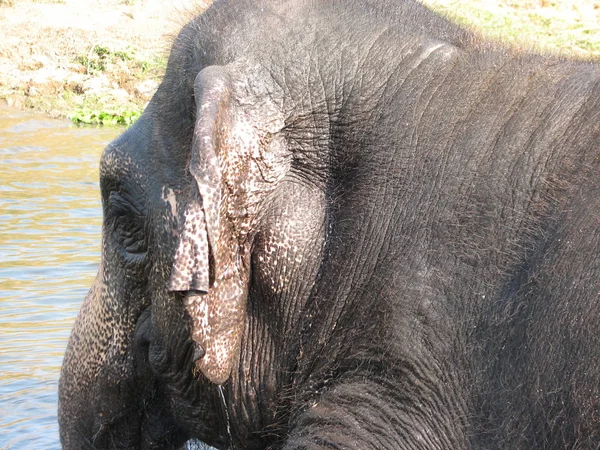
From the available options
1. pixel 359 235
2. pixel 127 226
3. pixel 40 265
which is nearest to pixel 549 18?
pixel 40 265

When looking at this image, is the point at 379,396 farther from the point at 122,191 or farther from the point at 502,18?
the point at 502,18

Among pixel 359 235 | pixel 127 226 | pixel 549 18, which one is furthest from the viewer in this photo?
pixel 549 18

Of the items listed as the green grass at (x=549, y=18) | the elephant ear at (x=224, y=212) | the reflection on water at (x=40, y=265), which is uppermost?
the elephant ear at (x=224, y=212)

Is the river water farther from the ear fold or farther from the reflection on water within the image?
the ear fold

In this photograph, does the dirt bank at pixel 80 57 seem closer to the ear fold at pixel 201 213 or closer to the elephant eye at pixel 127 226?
the elephant eye at pixel 127 226

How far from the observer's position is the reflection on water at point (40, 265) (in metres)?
6.04

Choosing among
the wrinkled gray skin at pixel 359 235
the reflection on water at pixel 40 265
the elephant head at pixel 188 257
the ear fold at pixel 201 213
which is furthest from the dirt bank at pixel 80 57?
the ear fold at pixel 201 213

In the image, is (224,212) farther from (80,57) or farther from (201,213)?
(80,57)

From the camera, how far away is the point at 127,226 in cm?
378

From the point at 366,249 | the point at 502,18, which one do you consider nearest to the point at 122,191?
the point at 366,249

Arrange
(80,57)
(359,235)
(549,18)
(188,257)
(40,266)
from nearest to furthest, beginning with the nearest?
(188,257), (359,235), (40,266), (549,18), (80,57)

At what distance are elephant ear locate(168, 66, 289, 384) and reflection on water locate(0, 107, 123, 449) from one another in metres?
2.57

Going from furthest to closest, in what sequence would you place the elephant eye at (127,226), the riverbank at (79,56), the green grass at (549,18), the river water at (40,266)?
1. the riverbank at (79,56)
2. the green grass at (549,18)
3. the river water at (40,266)
4. the elephant eye at (127,226)

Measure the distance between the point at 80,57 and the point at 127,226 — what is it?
48.0 ft
